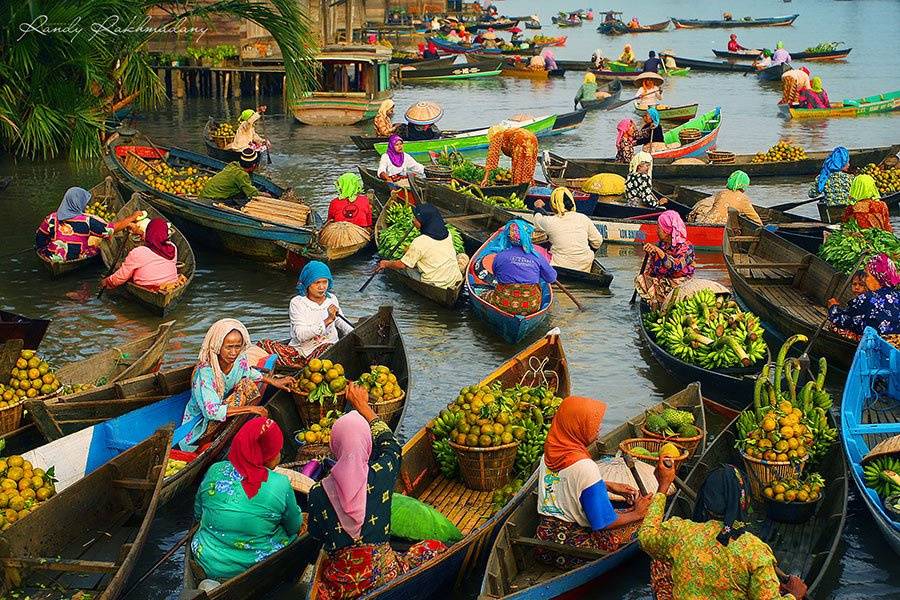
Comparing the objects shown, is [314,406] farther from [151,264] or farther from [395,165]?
[395,165]

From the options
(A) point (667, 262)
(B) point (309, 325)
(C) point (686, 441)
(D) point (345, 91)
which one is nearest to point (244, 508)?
(B) point (309, 325)

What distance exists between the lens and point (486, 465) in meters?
7.91

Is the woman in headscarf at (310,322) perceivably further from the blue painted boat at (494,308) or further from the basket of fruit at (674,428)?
the basket of fruit at (674,428)

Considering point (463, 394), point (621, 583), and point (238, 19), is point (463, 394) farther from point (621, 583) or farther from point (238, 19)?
point (238, 19)

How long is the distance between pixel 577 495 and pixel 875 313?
16.8ft

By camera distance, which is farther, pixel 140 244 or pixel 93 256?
pixel 93 256

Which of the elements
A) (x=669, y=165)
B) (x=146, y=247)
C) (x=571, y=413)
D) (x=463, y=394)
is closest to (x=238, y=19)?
(x=669, y=165)

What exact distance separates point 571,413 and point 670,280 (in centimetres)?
609

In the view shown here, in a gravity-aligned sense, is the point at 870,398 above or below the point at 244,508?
below

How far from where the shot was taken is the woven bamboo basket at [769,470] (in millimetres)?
7816

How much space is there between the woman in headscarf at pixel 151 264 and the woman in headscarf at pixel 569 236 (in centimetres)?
515

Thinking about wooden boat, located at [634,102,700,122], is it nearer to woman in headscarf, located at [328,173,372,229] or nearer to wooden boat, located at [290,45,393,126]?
wooden boat, located at [290,45,393,126]

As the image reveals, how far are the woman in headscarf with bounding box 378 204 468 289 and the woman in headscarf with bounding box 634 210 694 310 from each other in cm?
258

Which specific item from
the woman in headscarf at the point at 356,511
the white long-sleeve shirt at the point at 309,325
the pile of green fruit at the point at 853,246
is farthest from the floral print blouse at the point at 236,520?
the pile of green fruit at the point at 853,246
